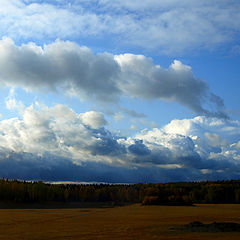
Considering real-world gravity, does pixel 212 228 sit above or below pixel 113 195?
above

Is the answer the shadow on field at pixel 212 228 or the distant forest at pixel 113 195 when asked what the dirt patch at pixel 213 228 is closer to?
the shadow on field at pixel 212 228

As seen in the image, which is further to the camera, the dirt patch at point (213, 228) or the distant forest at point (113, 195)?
the distant forest at point (113, 195)

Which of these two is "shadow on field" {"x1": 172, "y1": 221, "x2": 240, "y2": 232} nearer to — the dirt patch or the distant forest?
the dirt patch

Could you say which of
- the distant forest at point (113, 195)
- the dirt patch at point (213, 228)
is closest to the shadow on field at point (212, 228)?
the dirt patch at point (213, 228)

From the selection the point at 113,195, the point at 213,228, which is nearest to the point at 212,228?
the point at 213,228

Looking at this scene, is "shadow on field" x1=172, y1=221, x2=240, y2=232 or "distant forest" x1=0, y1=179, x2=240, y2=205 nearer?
"shadow on field" x1=172, y1=221, x2=240, y2=232

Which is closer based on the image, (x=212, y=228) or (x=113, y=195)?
(x=212, y=228)

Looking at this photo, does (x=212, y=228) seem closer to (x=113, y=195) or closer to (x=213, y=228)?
(x=213, y=228)

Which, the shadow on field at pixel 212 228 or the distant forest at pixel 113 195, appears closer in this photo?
the shadow on field at pixel 212 228

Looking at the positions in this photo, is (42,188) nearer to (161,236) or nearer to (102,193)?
(102,193)

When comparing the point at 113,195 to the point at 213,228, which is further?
the point at 113,195

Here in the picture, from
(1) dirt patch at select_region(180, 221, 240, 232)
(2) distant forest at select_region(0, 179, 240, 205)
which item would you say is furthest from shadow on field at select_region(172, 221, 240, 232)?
(2) distant forest at select_region(0, 179, 240, 205)

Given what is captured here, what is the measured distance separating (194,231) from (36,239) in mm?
13815

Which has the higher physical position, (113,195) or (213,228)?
(213,228)
